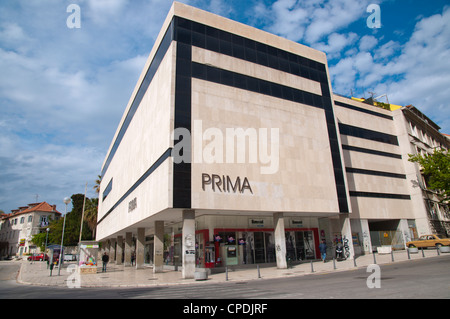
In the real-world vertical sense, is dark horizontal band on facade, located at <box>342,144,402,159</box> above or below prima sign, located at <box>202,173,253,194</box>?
above

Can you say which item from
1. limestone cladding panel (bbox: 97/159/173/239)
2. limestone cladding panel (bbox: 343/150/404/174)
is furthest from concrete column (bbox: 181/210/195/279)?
limestone cladding panel (bbox: 343/150/404/174)

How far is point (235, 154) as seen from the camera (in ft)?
85.6

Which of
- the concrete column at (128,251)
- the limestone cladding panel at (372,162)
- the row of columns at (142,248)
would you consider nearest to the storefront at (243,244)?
the row of columns at (142,248)

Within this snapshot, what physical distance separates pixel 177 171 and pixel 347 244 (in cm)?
2143

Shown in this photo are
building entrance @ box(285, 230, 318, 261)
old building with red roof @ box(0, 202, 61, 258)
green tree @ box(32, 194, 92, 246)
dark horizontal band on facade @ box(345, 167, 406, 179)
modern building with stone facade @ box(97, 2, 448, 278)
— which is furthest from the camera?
old building with red roof @ box(0, 202, 61, 258)

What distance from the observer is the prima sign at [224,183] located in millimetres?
24031

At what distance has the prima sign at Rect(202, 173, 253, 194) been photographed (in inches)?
946

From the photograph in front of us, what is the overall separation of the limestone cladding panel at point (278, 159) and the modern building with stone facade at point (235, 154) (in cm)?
11

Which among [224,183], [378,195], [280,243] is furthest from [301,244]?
[378,195]

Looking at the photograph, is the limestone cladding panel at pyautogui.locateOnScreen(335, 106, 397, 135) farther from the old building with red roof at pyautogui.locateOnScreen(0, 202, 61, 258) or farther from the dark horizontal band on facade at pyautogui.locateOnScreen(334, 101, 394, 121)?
the old building with red roof at pyautogui.locateOnScreen(0, 202, 61, 258)

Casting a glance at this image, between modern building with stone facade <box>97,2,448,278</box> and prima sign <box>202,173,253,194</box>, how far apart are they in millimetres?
89

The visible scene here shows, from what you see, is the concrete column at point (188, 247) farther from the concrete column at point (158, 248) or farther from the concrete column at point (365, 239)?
the concrete column at point (365, 239)

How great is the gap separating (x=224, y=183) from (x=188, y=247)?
598cm
